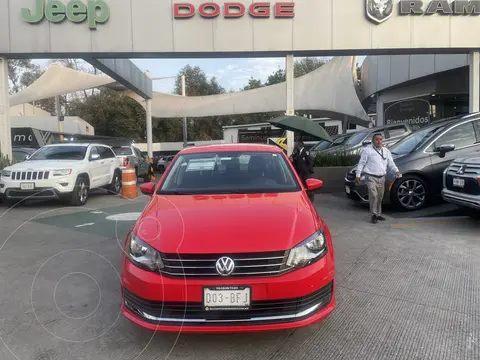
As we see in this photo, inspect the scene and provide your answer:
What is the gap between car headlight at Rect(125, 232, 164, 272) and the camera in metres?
3.05

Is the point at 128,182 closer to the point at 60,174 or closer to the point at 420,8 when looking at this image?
the point at 60,174

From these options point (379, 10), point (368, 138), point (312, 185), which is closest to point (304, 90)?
point (368, 138)

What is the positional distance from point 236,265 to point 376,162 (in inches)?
205

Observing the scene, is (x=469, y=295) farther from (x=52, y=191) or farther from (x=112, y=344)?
(x=52, y=191)

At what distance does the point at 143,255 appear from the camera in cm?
315

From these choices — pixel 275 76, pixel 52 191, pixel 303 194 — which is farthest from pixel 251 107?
pixel 275 76

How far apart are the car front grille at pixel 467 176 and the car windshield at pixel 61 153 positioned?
857 centimetres

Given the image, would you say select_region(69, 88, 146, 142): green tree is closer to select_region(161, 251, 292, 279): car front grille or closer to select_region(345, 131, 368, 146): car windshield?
select_region(345, 131, 368, 146): car windshield

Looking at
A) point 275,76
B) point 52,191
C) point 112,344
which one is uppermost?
point 275,76

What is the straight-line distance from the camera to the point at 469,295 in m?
4.11

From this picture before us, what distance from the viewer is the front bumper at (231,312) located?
2.88 meters

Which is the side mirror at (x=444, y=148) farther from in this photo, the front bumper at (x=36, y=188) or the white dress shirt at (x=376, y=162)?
the front bumper at (x=36, y=188)

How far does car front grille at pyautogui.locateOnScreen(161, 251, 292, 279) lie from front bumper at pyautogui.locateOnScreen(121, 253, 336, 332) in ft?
0.15

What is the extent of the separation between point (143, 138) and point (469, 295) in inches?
1872
